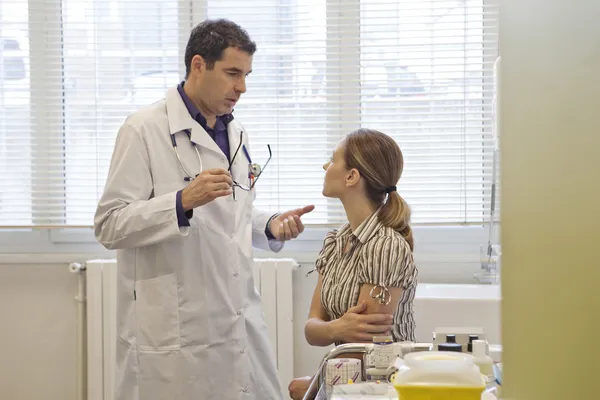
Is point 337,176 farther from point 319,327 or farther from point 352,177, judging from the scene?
point 319,327

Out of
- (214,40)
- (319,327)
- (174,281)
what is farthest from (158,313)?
(214,40)

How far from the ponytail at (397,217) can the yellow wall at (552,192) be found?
1.54m

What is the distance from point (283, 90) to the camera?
305cm

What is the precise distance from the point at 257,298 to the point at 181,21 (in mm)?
1332

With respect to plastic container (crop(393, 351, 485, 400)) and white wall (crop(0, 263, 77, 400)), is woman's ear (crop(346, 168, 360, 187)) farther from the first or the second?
white wall (crop(0, 263, 77, 400))

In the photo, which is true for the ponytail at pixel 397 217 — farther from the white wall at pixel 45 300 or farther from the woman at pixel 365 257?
the white wall at pixel 45 300

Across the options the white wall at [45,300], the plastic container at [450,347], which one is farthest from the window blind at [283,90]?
the plastic container at [450,347]

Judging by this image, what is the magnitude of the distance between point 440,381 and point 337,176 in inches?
47.8

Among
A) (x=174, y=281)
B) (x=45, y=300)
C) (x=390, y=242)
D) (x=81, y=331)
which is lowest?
(x=81, y=331)

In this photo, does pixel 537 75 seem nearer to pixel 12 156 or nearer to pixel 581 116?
pixel 581 116

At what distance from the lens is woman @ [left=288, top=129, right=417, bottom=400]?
1893 mm

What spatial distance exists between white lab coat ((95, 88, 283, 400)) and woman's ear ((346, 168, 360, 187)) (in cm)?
36

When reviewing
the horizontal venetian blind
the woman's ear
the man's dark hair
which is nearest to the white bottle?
the woman's ear

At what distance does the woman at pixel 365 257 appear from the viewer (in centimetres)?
189
